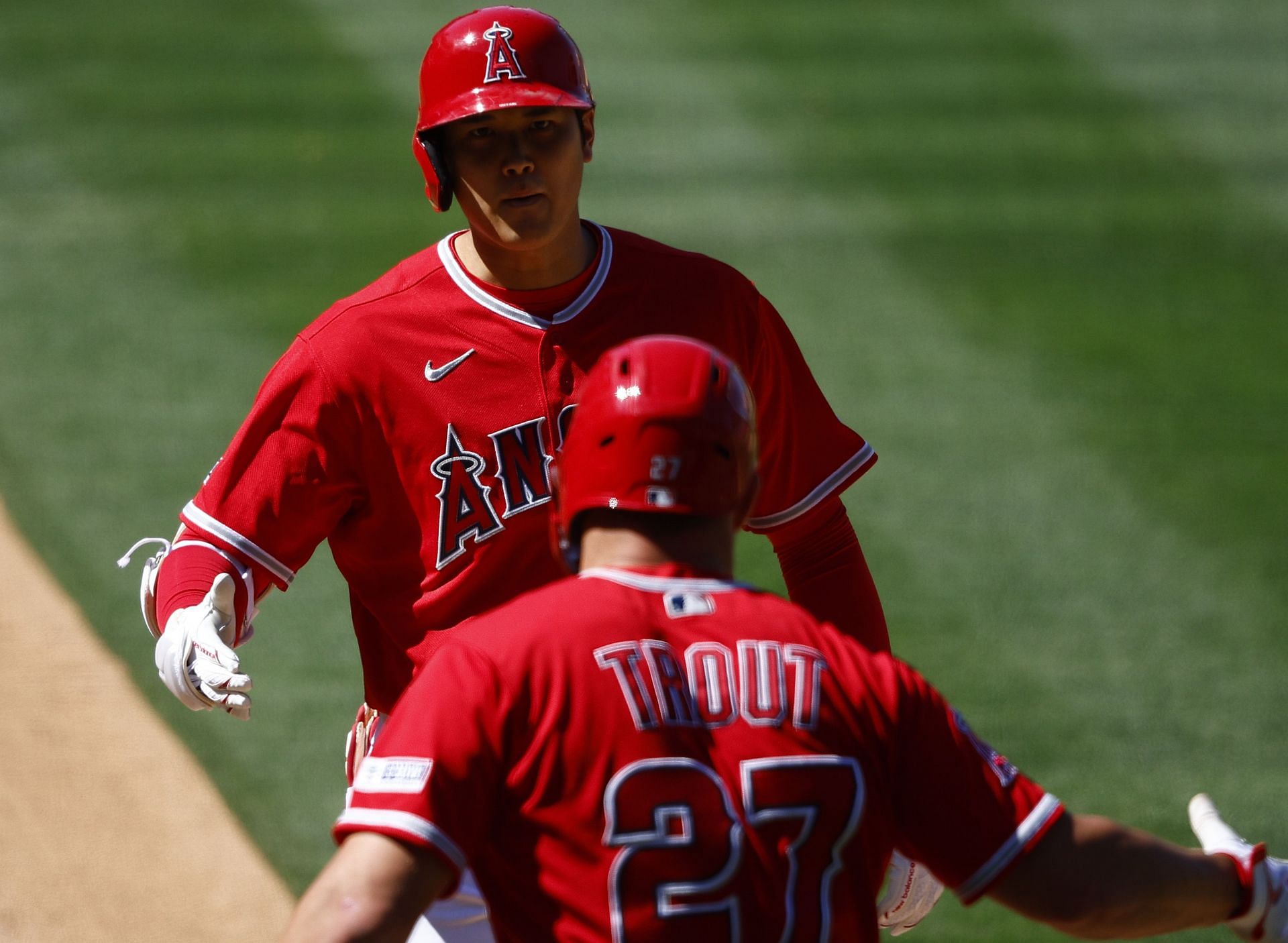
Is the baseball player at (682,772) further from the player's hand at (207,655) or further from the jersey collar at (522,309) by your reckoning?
the player's hand at (207,655)

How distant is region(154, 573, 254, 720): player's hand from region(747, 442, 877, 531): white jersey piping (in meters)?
0.98

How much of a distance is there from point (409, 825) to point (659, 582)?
42cm

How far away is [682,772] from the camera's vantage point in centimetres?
184

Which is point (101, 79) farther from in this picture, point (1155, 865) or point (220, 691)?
point (1155, 865)

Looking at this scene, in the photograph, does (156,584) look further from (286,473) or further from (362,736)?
(362,736)

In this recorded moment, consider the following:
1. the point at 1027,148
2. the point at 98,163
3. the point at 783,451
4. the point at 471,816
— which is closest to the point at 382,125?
the point at 98,163

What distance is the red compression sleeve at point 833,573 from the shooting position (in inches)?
124

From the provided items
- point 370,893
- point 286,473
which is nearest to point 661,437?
point 370,893

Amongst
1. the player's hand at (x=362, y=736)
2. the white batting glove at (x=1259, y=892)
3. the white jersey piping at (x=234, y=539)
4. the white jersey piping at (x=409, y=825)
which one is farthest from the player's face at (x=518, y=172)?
the white batting glove at (x=1259, y=892)

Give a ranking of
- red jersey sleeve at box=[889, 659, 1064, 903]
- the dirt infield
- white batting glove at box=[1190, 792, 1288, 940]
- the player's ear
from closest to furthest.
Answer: red jersey sleeve at box=[889, 659, 1064, 903]
white batting glove at box=[1190, 792, 1288, 940]
the player's ear
the dirt infield

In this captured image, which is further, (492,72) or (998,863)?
(492,72)

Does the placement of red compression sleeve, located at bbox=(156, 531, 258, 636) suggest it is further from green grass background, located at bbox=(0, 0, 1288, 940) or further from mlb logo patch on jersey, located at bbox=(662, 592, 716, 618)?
green grass background, located at bbox=(0, 0, 1288, 940)

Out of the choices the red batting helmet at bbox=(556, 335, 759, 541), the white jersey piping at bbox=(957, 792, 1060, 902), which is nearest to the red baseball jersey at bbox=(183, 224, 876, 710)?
the red batting helmet at bbox=(556, 335, 759, 541)

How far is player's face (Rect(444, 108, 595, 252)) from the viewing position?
2.84m
